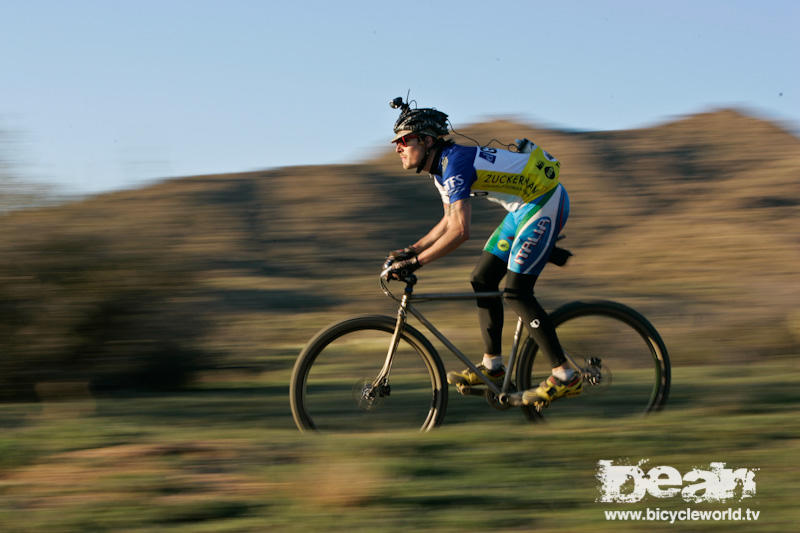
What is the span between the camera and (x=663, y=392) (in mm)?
6582

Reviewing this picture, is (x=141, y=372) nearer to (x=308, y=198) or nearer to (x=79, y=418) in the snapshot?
(x=79, y=418)

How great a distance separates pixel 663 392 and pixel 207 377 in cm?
506

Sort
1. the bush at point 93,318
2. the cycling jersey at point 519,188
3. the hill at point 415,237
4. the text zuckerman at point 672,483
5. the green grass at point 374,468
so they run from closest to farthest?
the green grass at point 374,468, the text zuckerman at point 672,483, the cycling jersey at point 519,188, the bush at point 93,318, the hill at point 415,237

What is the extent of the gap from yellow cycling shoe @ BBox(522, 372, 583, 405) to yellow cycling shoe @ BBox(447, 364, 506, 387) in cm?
23

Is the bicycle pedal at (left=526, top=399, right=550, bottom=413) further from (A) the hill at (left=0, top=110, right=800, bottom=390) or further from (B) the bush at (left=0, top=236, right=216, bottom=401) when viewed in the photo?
(A) the hill at (left=0, top=110, right=800, bottom=390)

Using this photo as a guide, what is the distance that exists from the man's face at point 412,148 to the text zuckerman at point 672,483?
2.26 m

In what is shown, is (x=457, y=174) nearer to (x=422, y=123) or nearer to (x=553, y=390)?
(x=422, y=123)

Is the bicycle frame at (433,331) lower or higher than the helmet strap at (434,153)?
lower

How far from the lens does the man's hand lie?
6.11m

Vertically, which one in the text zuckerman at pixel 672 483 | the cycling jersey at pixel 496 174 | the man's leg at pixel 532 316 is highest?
the cycling jersey at pixel 496 174

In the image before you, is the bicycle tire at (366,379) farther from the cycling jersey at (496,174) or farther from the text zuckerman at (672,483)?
the text zuckerman at (672,483)

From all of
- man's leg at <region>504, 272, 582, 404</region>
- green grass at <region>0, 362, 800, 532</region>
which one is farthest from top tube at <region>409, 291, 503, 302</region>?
green grass at <region>0, 362, 800, 532</region>

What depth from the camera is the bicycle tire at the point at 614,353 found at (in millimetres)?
6375

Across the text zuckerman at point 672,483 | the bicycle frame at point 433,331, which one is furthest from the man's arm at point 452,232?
the text zuckerman at point 672,483
